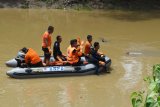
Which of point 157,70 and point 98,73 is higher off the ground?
point 157,70

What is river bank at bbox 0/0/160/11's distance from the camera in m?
22.5

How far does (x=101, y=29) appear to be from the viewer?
688 inches

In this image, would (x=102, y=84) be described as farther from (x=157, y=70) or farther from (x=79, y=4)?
(x=79, y=4)

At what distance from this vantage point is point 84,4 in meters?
22.9

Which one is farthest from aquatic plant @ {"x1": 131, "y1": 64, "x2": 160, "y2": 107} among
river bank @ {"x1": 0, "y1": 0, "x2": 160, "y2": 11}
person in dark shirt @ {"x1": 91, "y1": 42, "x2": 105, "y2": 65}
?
river bank @ {"x1": 0, "y1": 0, "x2": 160, "y2": 11}

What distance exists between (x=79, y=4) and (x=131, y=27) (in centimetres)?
564

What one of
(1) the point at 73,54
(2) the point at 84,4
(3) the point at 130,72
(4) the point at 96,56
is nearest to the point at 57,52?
(1) the point at 73,54

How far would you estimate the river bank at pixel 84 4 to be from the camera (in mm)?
22547

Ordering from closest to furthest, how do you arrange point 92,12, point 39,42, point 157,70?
point 157,70, point 39,42, point 92,12

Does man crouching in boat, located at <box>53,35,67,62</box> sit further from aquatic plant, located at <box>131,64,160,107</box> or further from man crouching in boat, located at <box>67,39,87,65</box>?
aquatic plant, located at <box>131,64,160,107</box>

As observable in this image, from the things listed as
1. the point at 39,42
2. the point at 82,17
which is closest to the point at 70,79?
the point at 39,42

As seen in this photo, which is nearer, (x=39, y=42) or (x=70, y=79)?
(x=70, y=79)

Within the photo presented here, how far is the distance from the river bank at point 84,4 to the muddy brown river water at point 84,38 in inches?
29.4

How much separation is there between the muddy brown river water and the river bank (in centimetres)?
75
